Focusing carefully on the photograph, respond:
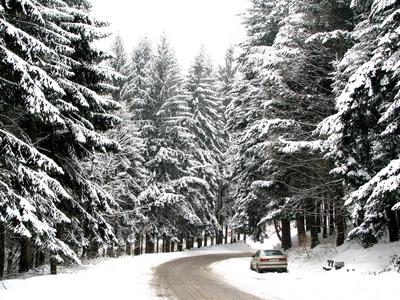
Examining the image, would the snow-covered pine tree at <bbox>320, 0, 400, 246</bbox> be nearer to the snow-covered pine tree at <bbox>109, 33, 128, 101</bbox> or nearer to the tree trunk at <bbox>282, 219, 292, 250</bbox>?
the tree trunk at <bbox>282, 219, 292, 250</bbox>

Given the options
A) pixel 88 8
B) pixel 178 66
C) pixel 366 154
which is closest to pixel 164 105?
pixel 178 66

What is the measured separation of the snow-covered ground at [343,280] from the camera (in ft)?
39.4

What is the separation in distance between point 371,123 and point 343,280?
5.41 metres

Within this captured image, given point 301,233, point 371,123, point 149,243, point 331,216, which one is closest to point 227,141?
point 149,243

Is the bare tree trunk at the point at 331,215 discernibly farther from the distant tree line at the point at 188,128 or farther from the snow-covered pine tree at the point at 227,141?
the snow-covered pine tree at the point at 227,141

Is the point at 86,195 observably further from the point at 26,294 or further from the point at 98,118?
the point at 26,294

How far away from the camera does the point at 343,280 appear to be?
47.8ft

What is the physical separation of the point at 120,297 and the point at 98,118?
25.6 ft

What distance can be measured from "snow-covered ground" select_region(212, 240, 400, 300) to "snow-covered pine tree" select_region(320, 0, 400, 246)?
1.26m

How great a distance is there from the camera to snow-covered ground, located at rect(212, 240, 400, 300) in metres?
12.0

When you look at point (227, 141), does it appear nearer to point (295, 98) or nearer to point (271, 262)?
point (295, 98)

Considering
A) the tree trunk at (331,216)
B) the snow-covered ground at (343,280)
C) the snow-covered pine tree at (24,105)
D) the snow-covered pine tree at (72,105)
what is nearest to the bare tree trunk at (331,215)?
the tree trunk at (331,216)

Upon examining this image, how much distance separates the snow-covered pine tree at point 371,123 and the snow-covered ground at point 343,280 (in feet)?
4.14

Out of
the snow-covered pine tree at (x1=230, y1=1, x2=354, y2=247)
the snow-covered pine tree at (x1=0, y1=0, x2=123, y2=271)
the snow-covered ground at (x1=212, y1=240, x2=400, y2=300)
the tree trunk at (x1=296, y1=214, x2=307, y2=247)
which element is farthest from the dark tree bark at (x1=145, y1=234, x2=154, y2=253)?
the snow-covered pine tree at (x1=0, y1=0, x2=123, y2=271)
